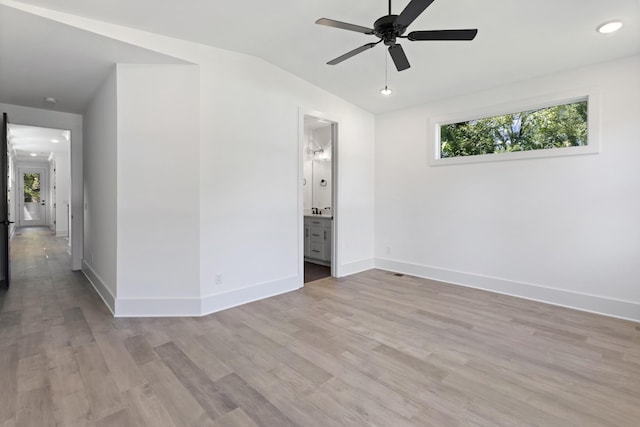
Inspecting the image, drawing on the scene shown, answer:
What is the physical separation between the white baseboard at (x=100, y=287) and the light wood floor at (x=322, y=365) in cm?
12

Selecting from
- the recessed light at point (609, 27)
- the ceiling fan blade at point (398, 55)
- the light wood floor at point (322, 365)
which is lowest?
the light wood floor at point (322, 365)

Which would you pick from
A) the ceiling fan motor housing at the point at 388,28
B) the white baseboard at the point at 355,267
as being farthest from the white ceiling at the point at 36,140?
the ceiling fan motor housing at the point at 388,28

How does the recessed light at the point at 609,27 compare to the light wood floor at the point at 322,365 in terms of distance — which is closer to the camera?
the light wood floor at the point at 322,365

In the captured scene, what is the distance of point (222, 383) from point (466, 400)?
5.34 feet

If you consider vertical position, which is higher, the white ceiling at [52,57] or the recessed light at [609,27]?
the recessed light at [609,27]

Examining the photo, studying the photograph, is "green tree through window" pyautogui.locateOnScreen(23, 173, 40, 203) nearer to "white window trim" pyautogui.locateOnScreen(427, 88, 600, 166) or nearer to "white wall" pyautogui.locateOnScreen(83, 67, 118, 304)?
"white wall" pyautogui.locateOnScreen(83, 67, 118, 304)

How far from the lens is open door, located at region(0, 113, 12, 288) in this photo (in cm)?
425

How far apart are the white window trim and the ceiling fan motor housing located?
2.58 m

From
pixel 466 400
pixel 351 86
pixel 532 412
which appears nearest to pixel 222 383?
pixel 466 400

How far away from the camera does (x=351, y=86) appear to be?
4375 mm

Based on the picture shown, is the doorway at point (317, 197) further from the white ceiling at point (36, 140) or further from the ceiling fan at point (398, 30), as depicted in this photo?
the white ceiling at point (36, 140)

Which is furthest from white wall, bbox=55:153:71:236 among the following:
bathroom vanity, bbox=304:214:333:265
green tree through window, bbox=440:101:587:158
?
green tree through window, bbox=440:101:587:158

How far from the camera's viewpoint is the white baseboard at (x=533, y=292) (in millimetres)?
3266

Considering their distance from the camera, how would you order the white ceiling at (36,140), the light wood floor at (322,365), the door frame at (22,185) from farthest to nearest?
the door frame at (22,185) → the white ceiling at (36,140) → the light wood floor at (322,365)
